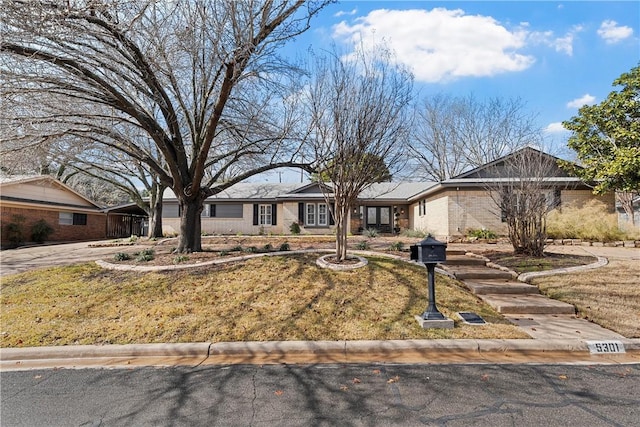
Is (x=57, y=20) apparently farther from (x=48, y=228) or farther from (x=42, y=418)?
(x=48, y=228)

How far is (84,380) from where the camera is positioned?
4.23m

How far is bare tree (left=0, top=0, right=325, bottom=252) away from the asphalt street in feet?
19.3

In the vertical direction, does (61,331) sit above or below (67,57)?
below

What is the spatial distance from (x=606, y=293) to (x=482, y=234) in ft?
28.3

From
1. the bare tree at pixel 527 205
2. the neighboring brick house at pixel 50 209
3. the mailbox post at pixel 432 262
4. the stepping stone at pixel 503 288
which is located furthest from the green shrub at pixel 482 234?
the neighboring brick house at pixel 50 209

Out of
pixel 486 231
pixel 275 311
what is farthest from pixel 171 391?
pixel 486 231

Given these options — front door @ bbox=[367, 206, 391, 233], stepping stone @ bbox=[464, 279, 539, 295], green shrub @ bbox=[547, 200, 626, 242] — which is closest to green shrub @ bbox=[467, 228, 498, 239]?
green shrub @ bbox=[547, 200, 626, 242]

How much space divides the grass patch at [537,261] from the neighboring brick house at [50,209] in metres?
22.4

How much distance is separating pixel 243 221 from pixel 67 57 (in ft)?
57.8

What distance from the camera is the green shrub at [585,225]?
13664mm

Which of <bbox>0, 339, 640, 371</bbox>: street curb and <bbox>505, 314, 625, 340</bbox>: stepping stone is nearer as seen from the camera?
<bbox>0, 339, 640, 371</bbox>: street curb

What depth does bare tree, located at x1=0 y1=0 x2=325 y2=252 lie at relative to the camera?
6.65 meters

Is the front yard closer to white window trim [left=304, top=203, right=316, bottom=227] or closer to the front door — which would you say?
white window trim [left=304, top=203, right=316, bottom=227]

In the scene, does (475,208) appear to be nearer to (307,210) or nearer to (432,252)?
(307,210)
